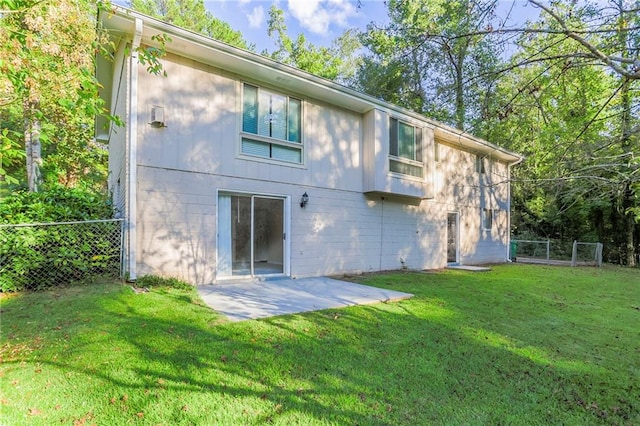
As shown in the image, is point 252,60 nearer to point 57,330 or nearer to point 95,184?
point 57,330

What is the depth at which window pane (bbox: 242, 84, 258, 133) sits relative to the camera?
7.41 metres

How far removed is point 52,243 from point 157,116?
2836 mm

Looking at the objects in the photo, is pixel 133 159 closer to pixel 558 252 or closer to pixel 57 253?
pixel 57 253

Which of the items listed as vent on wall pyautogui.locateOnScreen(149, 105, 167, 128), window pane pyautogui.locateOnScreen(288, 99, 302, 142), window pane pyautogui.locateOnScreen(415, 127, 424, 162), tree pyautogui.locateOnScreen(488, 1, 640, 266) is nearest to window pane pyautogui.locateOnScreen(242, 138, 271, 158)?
window pane pyautogui.locateOnScreen(288, 99, 302, 142)

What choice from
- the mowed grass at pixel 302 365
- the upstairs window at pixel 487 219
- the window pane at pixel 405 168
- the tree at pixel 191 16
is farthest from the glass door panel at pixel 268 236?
the tree at pixel 191 16

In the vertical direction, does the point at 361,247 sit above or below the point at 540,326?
above

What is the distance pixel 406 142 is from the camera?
10148 mm

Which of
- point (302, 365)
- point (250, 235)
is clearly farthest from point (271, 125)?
point (302, 365)

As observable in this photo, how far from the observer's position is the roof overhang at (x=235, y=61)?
5812 millimetres

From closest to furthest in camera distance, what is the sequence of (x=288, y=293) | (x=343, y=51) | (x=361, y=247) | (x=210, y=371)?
(x=210, y=371), (x=288, y=293), (x=361, y=247), (x=343, y=51)

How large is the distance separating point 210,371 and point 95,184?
17.9 meters

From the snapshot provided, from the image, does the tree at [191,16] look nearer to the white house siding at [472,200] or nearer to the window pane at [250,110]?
the window pane at [250,110]

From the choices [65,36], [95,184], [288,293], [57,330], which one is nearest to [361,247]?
[288,293]

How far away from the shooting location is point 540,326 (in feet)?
16.1
